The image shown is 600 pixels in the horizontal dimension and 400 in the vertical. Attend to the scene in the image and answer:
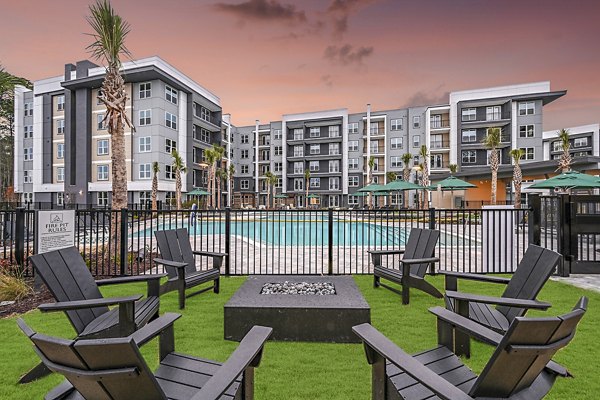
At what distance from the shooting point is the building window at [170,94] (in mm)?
37938

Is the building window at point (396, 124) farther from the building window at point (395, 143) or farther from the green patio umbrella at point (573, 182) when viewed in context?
the green patio umbrella at point (573, 182)

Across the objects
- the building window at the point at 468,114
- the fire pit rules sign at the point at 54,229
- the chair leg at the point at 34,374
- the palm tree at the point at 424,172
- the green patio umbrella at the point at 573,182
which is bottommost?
the chair leg at the point at 34,374

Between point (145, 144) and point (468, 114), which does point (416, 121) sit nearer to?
point (468, 114)

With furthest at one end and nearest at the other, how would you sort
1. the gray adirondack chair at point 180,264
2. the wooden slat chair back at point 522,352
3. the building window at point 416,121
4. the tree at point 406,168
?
the building window at point 416,121 → the tree at point 406,168 → the gray adirondack chair at point 180,264 → the wooden slat chair back at point 522,352

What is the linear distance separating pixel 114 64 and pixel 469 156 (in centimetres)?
4825

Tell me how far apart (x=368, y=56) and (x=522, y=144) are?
30428 mm

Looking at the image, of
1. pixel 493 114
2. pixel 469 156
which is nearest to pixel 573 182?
pixel 469 156

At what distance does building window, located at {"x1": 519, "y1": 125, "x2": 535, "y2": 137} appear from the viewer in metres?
43.6

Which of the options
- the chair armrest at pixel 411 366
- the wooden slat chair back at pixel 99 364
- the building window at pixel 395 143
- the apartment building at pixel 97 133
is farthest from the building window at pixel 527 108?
the wooden slat chair back at pixel 99 364

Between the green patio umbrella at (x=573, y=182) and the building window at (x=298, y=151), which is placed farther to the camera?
the building window at (x=298, y=151)

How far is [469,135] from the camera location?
154ft

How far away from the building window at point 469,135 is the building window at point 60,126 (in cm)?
5553

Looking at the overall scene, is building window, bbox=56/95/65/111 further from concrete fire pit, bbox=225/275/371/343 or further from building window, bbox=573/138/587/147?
building window, bbox=573/138/587/147

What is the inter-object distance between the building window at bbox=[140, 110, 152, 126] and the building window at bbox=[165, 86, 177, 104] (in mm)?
2814
